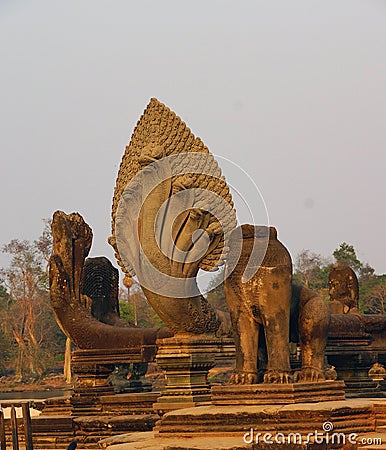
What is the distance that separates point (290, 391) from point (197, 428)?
Result: 2.60 feet

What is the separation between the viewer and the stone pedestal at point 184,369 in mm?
10398

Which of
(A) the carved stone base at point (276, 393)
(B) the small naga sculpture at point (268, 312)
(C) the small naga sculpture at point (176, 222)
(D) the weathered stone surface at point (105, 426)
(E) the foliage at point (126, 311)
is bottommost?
(D) the weathered stone surface at point (105, 426)

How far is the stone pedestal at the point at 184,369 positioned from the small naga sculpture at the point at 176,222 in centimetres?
16

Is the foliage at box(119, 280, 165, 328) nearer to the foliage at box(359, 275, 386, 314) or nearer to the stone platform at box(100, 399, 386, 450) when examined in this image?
the foliage at box(359, 275, 386, 314)

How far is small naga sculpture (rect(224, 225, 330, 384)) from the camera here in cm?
853

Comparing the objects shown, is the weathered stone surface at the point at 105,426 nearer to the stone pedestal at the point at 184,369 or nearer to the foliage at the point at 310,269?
the stone pedestal at the point at 184,369

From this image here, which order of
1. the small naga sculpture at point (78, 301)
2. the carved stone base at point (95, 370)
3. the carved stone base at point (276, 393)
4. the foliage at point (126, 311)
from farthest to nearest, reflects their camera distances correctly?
the foliage at point (126, 311) → the small naga sculpture at point (78, 301) → the carved stone base at point (95, 370) → the carved stone base at point (276, 393)

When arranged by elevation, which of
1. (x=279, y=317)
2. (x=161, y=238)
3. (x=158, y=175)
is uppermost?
(x=158, y=175)

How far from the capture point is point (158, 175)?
10797 mm

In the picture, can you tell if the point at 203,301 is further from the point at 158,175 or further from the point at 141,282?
the point at 158,175

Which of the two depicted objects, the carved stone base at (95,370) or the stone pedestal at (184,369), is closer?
the stone pedestal at (184,369)

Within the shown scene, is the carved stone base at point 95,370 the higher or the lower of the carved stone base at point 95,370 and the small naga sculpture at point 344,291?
the lower

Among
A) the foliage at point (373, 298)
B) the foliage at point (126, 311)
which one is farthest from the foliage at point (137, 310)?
the foliage at point (373, 298)

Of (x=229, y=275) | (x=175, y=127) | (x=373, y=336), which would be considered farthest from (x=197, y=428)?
(x=373, y=336)
